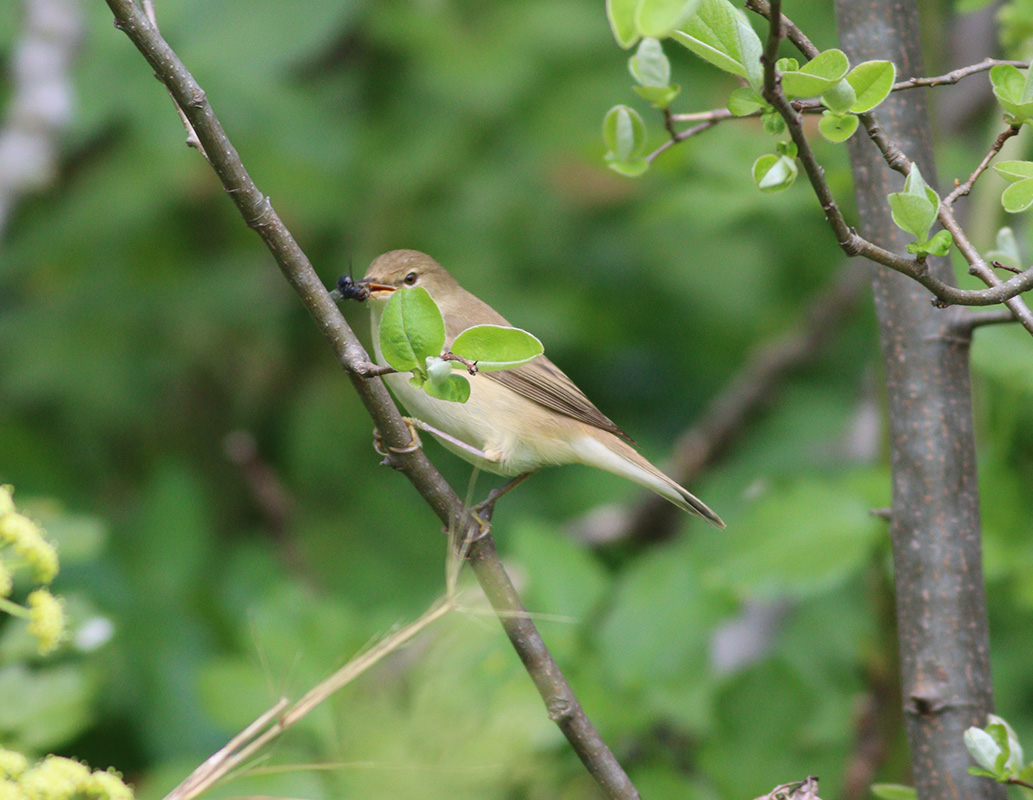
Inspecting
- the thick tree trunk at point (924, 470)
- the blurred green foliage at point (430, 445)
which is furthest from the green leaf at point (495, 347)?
the blurred green foliage at point (430, 445)

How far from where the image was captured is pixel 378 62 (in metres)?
5.73

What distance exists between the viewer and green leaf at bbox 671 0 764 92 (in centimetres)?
145

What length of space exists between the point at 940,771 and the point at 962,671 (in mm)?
192

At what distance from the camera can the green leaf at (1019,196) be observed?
1.56 metres

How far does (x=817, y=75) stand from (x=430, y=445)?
3.41 meters

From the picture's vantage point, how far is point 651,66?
1819 millimetres

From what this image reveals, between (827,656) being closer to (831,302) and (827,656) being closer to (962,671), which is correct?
(831,302)

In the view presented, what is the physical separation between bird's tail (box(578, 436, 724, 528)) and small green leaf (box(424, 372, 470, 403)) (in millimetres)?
1556

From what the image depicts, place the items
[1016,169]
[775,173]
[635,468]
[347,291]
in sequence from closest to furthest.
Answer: [775,173]
[1016,169]
[347,291]
[635,468]

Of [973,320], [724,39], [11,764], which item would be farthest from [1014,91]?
[11,764]

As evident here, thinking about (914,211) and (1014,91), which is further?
(1014,91)

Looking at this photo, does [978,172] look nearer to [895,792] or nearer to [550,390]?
[895,792]

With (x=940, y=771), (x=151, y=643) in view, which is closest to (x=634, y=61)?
(x=940, y=771)

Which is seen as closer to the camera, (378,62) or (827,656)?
(827,656)
